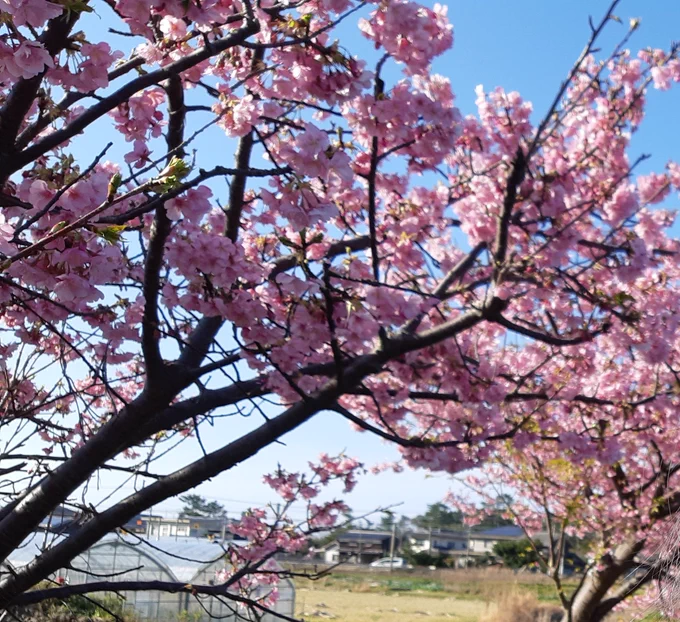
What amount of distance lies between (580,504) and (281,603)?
6.20 meters

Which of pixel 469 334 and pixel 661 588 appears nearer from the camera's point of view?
pixel 661 588

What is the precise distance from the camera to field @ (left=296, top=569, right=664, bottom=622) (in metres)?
14.8

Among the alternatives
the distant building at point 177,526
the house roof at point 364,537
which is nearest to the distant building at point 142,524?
the distant building at point 177,526

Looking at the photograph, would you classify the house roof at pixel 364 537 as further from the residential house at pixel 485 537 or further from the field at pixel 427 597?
the field at pixel 427 597

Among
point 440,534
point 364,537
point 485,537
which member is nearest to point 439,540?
point 440,534

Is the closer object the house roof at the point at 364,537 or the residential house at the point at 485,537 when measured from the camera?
the house roof at the point at 364,537

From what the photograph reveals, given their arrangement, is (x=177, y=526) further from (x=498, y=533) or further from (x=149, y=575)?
(x=498, y=533)

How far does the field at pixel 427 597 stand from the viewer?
48.4 feet

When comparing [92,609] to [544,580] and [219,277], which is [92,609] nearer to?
[219,277]

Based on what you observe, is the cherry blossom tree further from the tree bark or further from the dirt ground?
the dirt ground

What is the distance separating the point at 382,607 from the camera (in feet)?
64.1

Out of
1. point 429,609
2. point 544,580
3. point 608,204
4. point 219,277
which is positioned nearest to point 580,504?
point 608,204

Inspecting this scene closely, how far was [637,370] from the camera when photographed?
7145mm

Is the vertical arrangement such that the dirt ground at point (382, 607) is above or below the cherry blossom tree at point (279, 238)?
below
